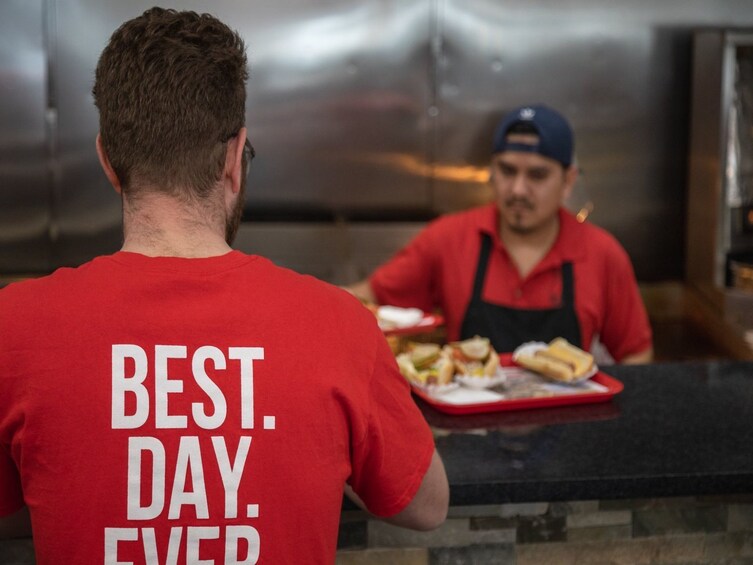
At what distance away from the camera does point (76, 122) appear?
11.4 feet

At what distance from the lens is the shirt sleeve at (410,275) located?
3018mm

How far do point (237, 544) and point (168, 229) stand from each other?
370 mm

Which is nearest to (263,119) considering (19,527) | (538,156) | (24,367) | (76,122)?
(76,122)

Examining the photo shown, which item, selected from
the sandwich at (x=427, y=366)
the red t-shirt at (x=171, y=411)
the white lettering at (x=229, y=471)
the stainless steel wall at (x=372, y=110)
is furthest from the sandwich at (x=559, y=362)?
the stainless steel wall at (x=372, y=110)

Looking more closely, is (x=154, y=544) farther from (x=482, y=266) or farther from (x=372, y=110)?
(x=372, y=110)

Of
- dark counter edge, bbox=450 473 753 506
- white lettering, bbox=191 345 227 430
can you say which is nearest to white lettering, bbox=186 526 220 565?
white lettering, bbox=191 345 227 430

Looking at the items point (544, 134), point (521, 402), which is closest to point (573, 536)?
point (521, 402)

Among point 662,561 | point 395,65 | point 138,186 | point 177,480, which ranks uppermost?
point 395,65

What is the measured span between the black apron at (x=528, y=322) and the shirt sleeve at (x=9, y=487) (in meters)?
1.86

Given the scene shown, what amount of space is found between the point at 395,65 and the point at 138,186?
8.46 ft

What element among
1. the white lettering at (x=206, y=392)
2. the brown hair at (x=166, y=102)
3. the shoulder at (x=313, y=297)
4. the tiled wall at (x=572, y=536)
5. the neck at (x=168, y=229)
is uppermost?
the brown hair at (x=166, y=102)

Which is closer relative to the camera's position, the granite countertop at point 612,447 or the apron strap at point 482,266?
the granite countertop at point 612,447

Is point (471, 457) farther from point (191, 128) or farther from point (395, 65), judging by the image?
point (395, 65)

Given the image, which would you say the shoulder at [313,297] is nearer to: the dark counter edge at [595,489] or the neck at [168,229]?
the neck at [168,229]
